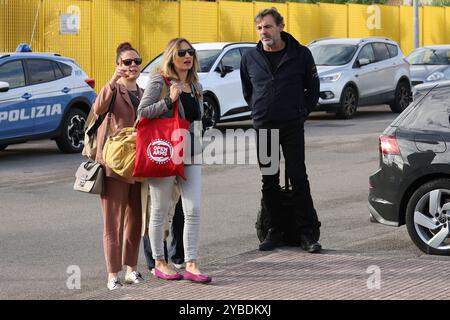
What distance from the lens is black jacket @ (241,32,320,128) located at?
29.7 feet

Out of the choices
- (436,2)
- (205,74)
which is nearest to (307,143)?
(205,74)

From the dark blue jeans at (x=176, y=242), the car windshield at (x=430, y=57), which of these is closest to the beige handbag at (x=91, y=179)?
the dark blue jeans at (x=176, y=242)

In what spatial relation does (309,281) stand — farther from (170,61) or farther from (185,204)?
(170,61)

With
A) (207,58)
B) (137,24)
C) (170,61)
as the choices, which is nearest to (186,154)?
(170,61)

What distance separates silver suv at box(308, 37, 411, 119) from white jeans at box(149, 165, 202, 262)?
16.1 metres

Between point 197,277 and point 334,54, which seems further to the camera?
point 334,54

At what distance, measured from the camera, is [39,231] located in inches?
436

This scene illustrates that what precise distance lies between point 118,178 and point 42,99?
9699 millimetres

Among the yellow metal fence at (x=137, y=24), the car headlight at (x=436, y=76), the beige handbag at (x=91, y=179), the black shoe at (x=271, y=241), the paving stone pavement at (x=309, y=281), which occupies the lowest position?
the paving stone pavement at (x=309, y=281)

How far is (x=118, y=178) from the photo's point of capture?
821 cm

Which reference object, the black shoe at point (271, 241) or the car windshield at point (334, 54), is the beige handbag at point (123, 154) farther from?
the car windshield at point (334, 54)

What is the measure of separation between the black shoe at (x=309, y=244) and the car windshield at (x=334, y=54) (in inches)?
629

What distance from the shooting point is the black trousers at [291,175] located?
29.8ft
